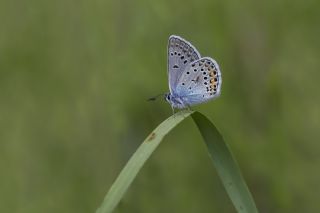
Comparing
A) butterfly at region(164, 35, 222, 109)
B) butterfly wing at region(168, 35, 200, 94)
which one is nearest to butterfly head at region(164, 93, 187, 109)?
butterfly at region(164, 35, 222, 109)

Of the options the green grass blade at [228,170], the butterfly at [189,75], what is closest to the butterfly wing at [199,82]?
the butterfly at [189,75]

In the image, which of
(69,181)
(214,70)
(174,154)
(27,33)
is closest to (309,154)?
(174,154)

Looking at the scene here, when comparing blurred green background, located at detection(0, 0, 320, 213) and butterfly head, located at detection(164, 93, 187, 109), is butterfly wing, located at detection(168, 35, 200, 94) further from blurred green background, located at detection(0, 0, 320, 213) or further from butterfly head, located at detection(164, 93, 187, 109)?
blurred green background, located at detection(0, 0, 320, 213)

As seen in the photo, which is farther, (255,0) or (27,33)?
(27,33)

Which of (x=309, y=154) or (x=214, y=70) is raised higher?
(x=214, y=70)

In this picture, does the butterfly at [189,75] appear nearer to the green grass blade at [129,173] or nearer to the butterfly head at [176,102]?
the butterfly head at [176,102]

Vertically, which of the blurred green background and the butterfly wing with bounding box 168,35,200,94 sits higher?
the butterfly wing with bounding box 168,35,200,94

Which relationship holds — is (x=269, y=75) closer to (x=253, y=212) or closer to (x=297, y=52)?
(x=297, y=52)
